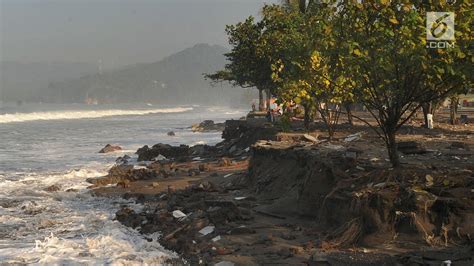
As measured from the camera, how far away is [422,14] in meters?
10.6

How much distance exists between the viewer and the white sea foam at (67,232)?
11.0 metres

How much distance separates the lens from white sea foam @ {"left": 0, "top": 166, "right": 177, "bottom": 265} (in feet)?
36.0

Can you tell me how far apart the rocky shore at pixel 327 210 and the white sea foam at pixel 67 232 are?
622 mm

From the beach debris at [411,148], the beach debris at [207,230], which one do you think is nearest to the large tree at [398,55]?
the beach debris at [411,148]

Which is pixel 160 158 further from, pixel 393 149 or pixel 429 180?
pixel 429 180

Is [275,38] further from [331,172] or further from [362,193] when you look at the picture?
[362,193]

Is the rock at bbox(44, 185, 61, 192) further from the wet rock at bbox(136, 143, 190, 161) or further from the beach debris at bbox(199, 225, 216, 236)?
the wet rock at bbox(136, 143, 190, 161)

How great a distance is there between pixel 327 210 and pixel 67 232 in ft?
23.6

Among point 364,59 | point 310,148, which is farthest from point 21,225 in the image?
point 364,59

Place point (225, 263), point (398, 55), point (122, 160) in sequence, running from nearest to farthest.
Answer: point (225, 263) < point (398, 55) < point (122, 160)

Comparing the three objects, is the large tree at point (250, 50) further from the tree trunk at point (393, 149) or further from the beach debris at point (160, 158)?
the tree trunk at point (393, 149)

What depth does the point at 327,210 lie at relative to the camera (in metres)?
11.7

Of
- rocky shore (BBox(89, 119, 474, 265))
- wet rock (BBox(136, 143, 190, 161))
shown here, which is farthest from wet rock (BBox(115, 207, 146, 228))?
wet rock (BBox(136, 143, 190, 161))

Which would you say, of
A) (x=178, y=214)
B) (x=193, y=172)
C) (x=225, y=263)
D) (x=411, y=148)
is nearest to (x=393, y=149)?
(x=411, y=148)
